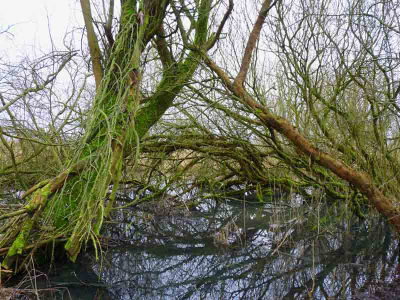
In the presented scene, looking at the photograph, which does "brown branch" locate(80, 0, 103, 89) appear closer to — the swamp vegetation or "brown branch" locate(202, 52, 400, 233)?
the swamp vegetation

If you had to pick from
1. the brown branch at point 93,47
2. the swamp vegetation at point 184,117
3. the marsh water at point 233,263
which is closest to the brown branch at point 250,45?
the swamp vegetation at point 184,117

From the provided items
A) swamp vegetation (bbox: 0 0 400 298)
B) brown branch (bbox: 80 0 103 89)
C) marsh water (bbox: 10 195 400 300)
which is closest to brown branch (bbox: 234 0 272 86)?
swamp vegetation (bbox: 0 0 400 298)

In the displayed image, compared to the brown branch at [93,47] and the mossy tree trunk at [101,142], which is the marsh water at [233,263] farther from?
the brown branch at [93,47]

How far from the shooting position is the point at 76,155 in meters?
3.67

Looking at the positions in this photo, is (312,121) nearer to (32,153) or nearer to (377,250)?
(377,250)

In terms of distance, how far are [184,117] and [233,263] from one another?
3.19 meters

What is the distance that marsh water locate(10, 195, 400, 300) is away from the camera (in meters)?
4.06

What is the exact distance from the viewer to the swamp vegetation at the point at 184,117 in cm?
375

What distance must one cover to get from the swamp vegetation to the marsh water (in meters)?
0.27

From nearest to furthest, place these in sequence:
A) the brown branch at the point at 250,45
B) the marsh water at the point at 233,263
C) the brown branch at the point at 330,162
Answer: the marsh water at the point at 233,263 < the brown branch at the point at 330,162 < the brown branch at the point at 250,45

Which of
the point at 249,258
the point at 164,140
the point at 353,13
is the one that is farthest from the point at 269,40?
the point at 249,258

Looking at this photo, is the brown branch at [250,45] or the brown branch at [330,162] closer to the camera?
the brown branch at [330,162]

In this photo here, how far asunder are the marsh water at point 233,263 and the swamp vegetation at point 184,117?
0.27 m

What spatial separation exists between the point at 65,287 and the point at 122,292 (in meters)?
0.58
